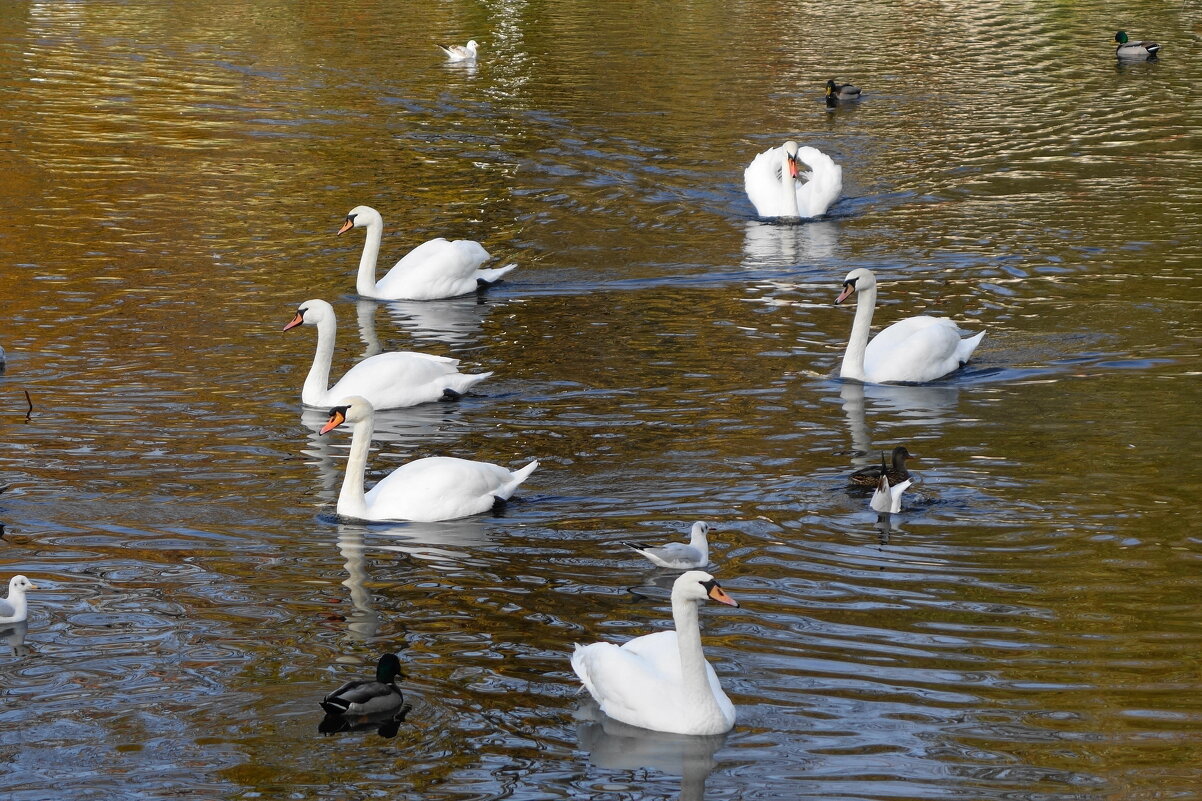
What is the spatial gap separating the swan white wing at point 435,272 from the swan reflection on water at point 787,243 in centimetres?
310

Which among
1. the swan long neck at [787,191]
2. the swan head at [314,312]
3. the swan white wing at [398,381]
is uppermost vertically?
the swan long neck at [787,191]

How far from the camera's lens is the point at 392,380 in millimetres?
14102

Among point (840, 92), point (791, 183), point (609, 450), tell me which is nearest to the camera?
point (609, 450)

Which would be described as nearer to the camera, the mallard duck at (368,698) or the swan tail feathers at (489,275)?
the mallard duck at (368,698)

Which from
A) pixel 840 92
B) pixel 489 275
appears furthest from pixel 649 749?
pixel 840 92

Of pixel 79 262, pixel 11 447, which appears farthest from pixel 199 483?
pixel 79 262

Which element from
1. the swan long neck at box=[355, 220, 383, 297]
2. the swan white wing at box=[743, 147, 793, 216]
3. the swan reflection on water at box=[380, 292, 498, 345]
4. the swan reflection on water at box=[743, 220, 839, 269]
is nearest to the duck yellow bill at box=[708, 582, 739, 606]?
the swan reflection on water at box=[380, 292, 498, 345]

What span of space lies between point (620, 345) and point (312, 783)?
8554 millimetres

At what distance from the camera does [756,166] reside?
22.1m

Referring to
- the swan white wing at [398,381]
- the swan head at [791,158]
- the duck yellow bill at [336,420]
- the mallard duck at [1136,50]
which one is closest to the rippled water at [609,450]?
the swan white wing at [398,381]

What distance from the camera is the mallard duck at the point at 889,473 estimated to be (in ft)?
36.6

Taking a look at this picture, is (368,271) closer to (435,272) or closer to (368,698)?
(435,272)

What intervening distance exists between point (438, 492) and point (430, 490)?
0.21 ft

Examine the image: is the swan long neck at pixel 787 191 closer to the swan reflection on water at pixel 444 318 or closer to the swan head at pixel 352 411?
the swan reflection on water at pixel 444 318
